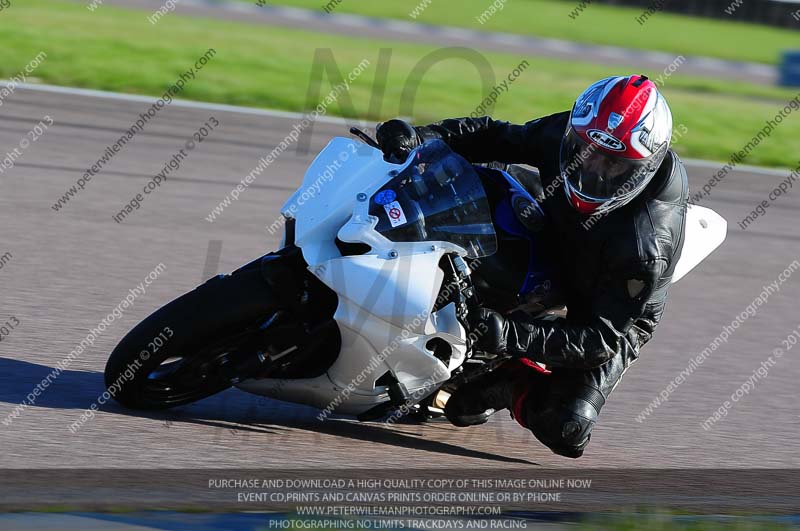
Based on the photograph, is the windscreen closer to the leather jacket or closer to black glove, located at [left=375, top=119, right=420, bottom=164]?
black glove, located at [left=375, top=119, right=420, bottom=164]

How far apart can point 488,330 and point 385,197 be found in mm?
591

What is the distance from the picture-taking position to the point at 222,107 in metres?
11.9

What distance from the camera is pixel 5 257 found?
6703 mm

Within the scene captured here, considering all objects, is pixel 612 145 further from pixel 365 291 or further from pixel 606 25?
pixel 606 25

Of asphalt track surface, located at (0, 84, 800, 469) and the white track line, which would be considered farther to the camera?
the white track line

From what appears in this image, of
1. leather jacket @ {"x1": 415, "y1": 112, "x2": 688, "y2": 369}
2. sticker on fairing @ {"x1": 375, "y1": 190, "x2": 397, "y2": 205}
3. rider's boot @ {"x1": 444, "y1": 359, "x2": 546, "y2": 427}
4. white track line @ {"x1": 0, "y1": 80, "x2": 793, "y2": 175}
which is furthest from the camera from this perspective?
white track line @ {"x1": 0, "y1": 80, "x2": 793, "y2": 175}

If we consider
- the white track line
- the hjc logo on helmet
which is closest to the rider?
the hjc logo on helmet

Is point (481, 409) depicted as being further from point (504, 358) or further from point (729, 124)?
point (729, 124)

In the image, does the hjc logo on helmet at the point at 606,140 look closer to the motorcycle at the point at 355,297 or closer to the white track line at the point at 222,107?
the motorcycle at the point at 355,297

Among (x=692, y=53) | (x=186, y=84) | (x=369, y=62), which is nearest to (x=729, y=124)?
(x=369, y=62)

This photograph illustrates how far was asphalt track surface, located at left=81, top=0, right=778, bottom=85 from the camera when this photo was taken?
19.3 metres

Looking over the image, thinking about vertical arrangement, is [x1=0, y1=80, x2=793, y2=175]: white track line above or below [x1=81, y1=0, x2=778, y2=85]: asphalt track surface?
above

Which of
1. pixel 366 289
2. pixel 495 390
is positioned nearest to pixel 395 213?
pixel 366 289

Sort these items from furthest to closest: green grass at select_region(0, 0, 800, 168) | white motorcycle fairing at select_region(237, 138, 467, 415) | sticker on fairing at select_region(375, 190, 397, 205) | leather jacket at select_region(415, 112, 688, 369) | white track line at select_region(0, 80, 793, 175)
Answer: green grass at select_region(0, 0, 800, 168), white track line at select_region(0, 80, 793, 175), leather jacket at select_region(415, 112, 688, 369), sticker on fairing at select_region(375, 190, 397, 205), white motorcycle fairing at select_region(237, 138, 467, 415)
